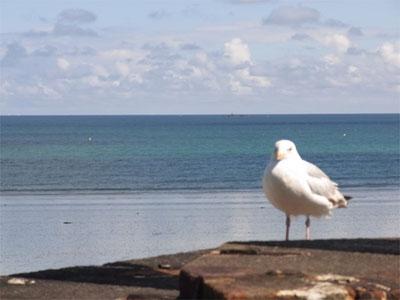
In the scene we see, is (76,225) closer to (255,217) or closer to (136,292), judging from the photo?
(255,217)

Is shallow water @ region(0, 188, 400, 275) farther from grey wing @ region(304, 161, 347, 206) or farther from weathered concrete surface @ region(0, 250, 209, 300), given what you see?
grey wing @ region(304, 161, 347, 206)

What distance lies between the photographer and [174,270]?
51.5 ft

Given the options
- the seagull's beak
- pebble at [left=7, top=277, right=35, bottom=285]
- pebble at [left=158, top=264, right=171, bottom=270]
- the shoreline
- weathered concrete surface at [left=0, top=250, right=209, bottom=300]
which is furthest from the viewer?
pebble at [left=158, top=264, right=171, bottom=270]

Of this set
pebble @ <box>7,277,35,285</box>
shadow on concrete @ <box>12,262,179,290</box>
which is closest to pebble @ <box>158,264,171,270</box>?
shadow on concrete @ <box>12,262,179,290</box>

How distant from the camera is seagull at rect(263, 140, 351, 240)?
13.8m

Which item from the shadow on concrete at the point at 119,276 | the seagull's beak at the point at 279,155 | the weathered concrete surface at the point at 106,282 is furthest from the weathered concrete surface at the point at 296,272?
the shadow on concrete at the point at 119,276

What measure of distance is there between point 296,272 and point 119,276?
5.35m

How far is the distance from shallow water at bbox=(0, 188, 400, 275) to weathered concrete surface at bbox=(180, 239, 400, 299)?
10926mm

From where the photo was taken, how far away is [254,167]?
76.8 metres

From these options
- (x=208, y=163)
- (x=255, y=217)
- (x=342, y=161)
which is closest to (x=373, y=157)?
(x=342, y=161)

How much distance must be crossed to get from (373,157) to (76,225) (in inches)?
2394

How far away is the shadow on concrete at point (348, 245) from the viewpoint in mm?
12352

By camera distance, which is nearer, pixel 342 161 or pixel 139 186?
pixel 139 186

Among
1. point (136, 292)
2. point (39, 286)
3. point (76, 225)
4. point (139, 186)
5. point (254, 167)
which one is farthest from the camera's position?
point (254, 167)
